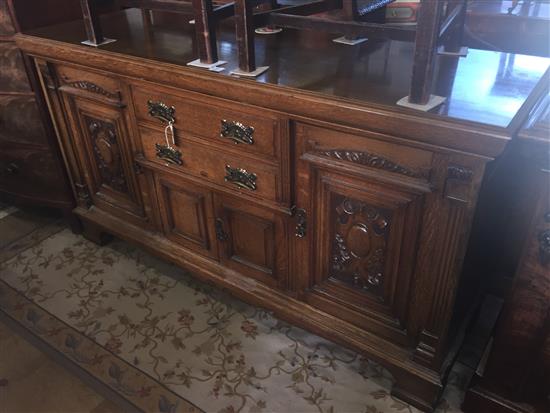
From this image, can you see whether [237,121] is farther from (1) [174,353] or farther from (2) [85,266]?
(2) [85,266]

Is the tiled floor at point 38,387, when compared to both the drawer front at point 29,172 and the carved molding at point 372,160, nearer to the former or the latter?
the drawer front at point 29,172

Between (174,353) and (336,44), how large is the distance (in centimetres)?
95

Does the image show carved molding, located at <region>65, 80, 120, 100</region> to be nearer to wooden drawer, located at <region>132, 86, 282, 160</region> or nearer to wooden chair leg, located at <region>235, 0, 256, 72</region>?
wooden drawer, located at <region>132, 86, 282, 160</region>

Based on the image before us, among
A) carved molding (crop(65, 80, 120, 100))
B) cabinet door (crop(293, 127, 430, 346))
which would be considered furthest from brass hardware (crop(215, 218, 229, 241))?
carved molding (crop(65, 80, 120, 100))

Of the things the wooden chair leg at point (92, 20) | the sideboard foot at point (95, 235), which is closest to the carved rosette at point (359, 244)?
the wooden chair leg at point (92, 20)

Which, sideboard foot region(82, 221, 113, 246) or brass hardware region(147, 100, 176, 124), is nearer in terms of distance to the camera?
brass hardware region(147, 100, 176, 124)

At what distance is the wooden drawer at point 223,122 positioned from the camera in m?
1.06

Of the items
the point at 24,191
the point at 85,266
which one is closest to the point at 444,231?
the point at 85,266

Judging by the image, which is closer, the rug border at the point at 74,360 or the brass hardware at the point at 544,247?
the brass hardware at the point at 544,247

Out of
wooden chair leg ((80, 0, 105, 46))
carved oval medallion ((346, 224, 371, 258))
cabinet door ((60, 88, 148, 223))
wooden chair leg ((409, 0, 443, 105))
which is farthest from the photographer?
cabinet door ((60, 88, 148, 223))

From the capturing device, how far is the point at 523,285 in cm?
94

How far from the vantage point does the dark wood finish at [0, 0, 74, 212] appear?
147cm

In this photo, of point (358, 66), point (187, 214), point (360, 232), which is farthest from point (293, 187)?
point (187, 214)

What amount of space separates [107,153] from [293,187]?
688 millimetres
